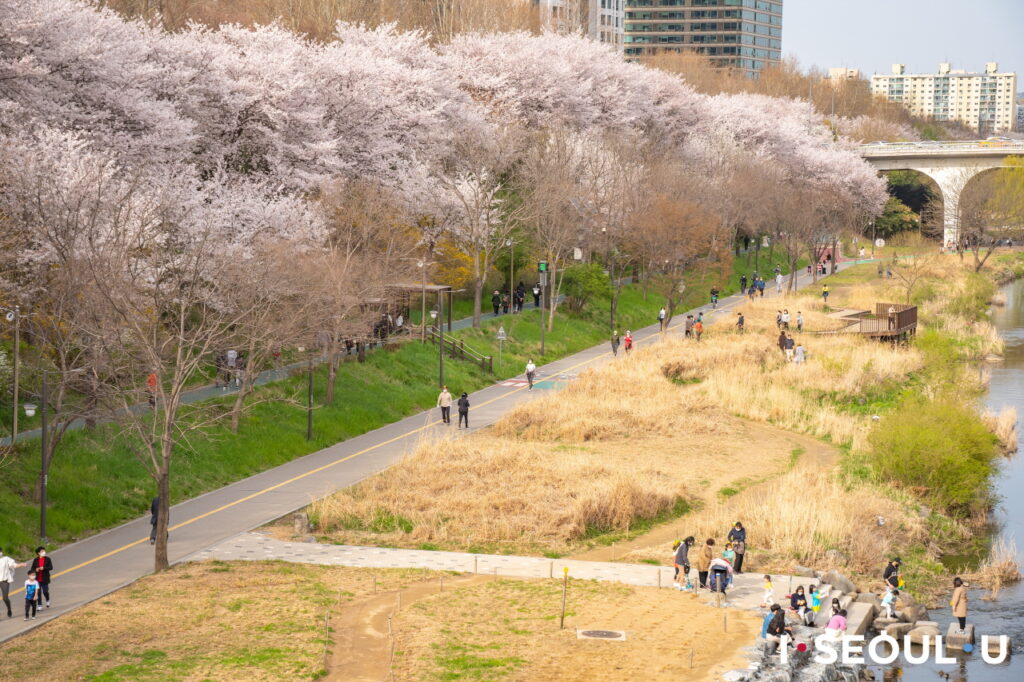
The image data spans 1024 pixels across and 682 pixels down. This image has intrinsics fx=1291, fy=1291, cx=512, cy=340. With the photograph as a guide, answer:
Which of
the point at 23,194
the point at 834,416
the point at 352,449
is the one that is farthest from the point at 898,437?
the point at 23,194

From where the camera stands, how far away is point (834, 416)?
4888 cm

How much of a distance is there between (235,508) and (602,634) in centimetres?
1372

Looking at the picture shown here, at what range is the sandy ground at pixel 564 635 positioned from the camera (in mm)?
23484

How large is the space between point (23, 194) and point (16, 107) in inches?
159

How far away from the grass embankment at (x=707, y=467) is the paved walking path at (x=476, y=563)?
1.17m

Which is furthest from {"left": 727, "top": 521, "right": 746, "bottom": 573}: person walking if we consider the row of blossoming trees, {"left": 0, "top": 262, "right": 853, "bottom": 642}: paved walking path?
the row of blossoming trees

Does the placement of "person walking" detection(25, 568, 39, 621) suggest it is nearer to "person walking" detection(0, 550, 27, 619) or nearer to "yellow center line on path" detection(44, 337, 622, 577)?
"person walking" detection(0, 550, 27, 619)

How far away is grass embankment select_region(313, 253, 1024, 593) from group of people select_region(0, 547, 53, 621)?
8297 millimetres

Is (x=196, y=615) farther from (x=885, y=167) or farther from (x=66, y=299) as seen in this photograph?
(x=885, y=167)

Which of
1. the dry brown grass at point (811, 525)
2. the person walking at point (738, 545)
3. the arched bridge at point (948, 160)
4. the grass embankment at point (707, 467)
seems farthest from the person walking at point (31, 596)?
the arched bridge at point (948, 160)

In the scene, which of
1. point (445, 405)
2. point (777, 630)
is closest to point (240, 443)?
point (445, 405)

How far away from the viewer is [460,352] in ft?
189

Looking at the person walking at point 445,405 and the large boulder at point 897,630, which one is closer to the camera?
the large boulder at point 897,630

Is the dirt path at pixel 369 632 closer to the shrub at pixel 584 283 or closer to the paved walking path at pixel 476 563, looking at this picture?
the paved walking path at pixel 476 563
